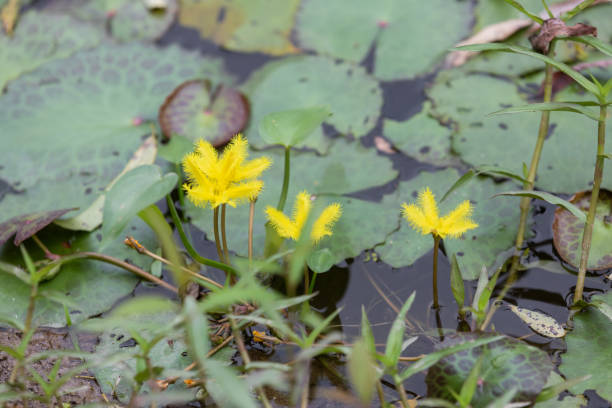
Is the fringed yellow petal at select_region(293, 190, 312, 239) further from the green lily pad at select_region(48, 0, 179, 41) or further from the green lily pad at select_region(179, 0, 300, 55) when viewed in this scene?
the green lily pad at select_region(48, 0, 179, 41)

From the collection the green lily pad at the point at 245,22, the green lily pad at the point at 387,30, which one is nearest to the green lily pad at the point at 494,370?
the green lily pad at the point at 387,30

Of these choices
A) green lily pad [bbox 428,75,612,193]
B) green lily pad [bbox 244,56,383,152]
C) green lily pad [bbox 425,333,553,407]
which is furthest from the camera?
green lily pad [bbox 244,56,383,152]

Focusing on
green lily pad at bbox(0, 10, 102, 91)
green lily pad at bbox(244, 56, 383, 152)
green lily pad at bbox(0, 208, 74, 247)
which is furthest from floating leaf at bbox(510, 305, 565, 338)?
green lily pad at bbox(0, 10, 102, 91)

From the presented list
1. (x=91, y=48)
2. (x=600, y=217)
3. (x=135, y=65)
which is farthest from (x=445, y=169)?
(x=91, y=48)

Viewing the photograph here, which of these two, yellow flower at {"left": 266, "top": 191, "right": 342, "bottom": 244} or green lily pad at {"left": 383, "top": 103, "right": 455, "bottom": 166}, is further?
green lily pad at {"left": 383, "top": 103, "right": 455, "bottom": 166}

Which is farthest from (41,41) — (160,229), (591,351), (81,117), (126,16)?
(591,351)

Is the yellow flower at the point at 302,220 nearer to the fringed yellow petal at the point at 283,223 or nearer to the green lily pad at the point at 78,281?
the fringed yellow petal at the point at 283,223
